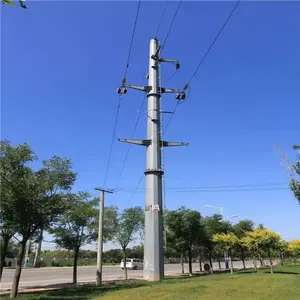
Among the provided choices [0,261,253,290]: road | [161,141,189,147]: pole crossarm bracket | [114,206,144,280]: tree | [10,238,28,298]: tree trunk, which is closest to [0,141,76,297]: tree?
[10,238,28,298]: tree trunk

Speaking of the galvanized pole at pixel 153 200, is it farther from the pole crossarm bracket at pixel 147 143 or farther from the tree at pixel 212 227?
the tree at pixel 212 227

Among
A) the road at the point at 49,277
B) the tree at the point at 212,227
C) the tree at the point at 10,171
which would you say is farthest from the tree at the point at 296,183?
the tree at the point at 212,227

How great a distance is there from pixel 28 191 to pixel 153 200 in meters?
6.90

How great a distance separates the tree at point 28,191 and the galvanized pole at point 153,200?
15.1 ft

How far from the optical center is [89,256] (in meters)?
101

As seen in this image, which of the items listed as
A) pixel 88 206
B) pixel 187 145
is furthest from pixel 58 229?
pixel 187 145

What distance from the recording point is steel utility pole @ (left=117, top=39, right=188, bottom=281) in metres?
20.9

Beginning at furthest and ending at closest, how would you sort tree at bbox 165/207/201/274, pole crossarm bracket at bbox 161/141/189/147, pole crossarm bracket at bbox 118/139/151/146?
tree at bbox 165/207/201/274, pole crossarm bracket at bbox 161/141/189/147, pole crossarm bracket at bbox 118/139/151/146

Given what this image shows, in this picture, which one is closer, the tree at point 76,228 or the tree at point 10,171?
the tree at point 10,171

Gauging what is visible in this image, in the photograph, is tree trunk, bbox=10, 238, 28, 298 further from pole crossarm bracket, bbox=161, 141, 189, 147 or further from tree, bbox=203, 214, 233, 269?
tree, bbox=203, 214, 233, 269

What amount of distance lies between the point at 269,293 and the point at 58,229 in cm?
1945

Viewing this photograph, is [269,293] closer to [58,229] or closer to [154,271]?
[154,271]

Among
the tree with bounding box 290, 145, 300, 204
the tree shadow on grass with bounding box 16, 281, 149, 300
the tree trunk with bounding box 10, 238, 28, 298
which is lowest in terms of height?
the tree shadow on grass with bounding box 16, 281, 149, 300

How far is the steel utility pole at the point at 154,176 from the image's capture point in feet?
68.6
